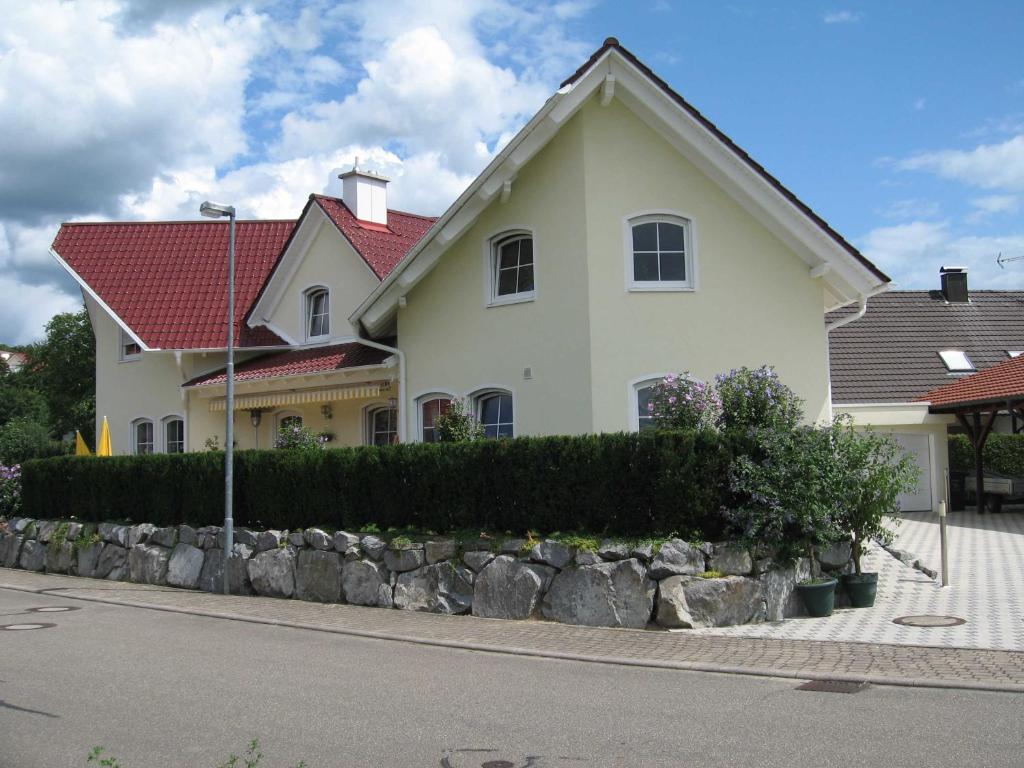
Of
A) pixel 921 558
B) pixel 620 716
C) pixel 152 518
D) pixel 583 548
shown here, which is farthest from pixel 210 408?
pixel 620 716

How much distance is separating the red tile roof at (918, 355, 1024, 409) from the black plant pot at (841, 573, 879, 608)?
13.2 m

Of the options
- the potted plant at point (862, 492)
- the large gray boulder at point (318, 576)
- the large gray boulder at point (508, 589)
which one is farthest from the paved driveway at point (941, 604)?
the large gray boulder at point (318, 576)

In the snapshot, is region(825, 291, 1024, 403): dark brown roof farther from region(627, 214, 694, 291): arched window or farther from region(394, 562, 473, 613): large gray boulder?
region(394, 562, 473, 613): large gray boulder

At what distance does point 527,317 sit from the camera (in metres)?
18.1

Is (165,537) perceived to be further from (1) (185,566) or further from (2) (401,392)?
(2) (401,392)

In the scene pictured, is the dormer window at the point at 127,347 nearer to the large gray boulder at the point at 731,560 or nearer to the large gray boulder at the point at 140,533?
the large gray boulder at the point at 140,533

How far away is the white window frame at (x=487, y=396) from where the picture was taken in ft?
59.5

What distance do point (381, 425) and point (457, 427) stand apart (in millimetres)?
5969

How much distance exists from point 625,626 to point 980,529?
45.0ft

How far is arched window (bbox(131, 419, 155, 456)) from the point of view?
27458 mm

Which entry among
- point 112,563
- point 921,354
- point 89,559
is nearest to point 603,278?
point 112,563

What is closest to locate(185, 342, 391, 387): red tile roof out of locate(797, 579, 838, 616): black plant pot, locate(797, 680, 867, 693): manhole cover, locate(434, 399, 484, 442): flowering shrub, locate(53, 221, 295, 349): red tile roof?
locate(53, 221, 295, 349): red tile roof

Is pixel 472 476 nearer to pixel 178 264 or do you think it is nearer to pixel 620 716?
pixel 620 716

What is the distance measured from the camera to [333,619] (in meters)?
14.4
